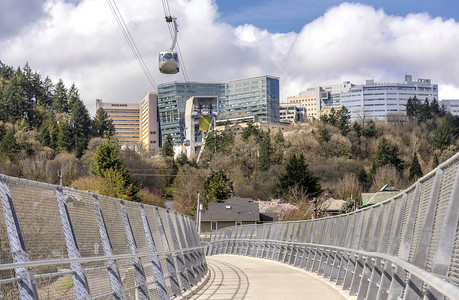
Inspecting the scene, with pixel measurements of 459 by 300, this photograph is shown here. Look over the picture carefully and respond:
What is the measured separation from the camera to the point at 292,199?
326 feet

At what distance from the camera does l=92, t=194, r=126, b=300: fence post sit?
977 cm

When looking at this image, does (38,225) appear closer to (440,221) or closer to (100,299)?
(100,299)

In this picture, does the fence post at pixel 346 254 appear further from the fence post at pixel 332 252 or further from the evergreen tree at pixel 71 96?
the evergreen tree at pixel 71 96

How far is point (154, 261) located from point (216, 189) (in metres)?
95.6

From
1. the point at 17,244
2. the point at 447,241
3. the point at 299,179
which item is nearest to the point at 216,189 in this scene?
the point at 299,179

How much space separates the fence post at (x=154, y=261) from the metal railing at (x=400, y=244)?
12.8 feet

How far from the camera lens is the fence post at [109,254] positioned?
384 inches

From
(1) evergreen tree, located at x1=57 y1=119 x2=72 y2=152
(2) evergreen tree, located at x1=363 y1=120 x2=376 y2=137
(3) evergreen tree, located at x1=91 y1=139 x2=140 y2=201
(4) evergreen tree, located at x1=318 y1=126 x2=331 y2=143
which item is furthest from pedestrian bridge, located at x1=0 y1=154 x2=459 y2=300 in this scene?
(2) evergreen tree, located at x1=363 y1=120 x2=376 y2=137

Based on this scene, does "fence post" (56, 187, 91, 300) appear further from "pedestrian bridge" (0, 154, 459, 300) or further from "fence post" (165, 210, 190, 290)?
"fence post" (165, 210, 190, 290)

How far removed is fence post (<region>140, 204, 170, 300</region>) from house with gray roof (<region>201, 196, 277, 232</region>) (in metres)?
80.4

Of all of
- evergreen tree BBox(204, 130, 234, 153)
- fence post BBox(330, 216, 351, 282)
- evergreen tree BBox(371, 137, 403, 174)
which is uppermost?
evergreen tree BBox(204, 130, 234, 153)

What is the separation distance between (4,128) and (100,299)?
455 ft

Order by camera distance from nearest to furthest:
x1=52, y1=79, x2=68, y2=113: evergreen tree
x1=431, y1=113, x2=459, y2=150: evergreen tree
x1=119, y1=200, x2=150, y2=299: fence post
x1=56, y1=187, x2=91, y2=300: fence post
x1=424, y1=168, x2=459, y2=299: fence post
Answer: x1=424, y1=168, x2=459, y2=299: fence post → x1=56, y1=187, x2=91, y2=300: fence post → x1=119, y1=200, x2=150, y2=299: fence post → x1=431, y1=113, x2=459, y2=150: evergreen tree → x1=52, y1=79, x2=68, y2=113: evergreen tree

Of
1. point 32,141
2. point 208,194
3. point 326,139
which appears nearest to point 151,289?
point 208,194
